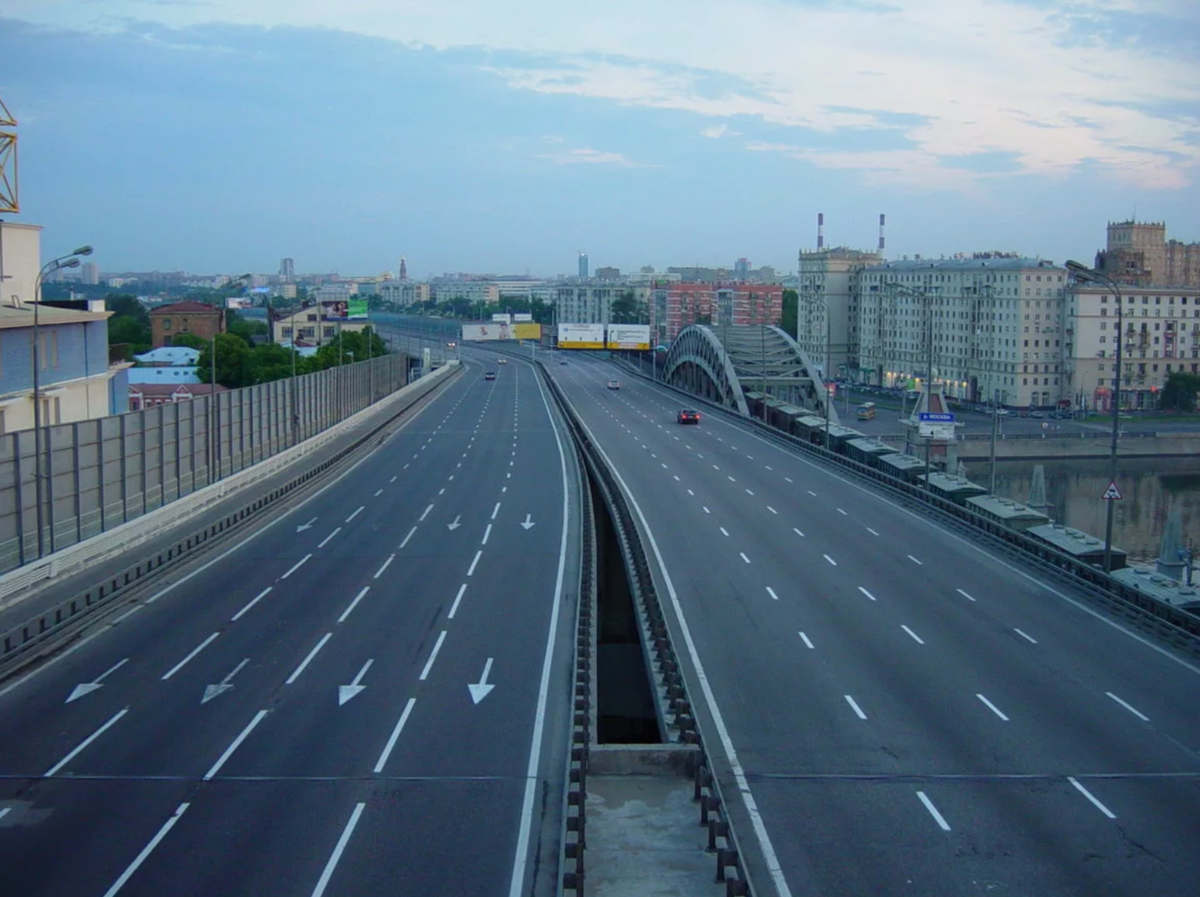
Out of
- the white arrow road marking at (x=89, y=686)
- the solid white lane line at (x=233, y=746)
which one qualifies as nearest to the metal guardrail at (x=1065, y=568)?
the solid white lane line at (x=233, y=746)

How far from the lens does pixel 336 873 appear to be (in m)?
11.4

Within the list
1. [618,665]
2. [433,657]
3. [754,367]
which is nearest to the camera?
[433,657]

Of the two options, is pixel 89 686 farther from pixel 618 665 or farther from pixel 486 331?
pixel 486 331

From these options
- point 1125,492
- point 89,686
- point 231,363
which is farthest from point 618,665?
point 231,363

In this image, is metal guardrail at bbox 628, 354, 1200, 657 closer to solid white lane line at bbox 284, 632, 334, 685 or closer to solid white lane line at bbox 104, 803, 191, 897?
solid white lane line at bbox 284, 632, 334, 685

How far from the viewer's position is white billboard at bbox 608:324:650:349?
111 meters

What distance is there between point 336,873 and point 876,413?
310 feet

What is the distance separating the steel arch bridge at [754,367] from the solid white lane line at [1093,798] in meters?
61.8

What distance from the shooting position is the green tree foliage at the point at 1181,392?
101 meters

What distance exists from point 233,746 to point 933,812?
818cm

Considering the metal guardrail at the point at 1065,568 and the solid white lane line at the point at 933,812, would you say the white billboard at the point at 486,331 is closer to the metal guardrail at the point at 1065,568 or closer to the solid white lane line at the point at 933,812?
the metal guardrail at the point at 1065,568

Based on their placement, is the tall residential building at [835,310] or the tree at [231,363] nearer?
the tree at [231,363]

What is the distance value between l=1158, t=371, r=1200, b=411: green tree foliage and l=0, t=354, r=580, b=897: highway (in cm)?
8684

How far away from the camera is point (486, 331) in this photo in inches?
6152
